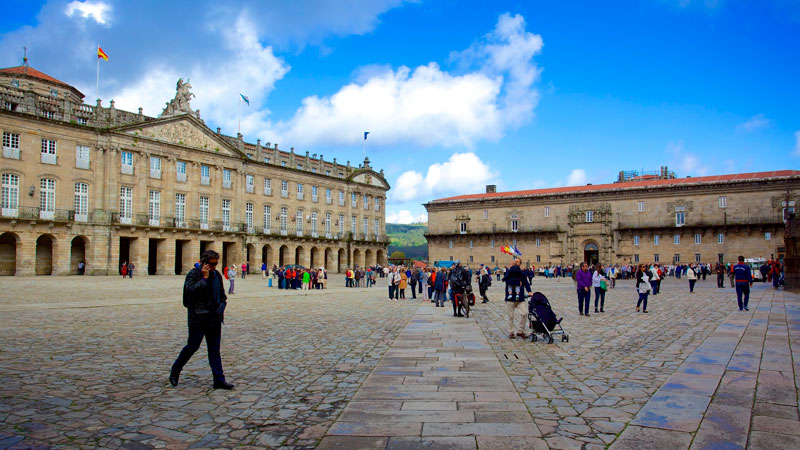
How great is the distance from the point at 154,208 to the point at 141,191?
168cm

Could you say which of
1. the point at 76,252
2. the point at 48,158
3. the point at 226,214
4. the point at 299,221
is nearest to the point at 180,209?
the point at 226,214

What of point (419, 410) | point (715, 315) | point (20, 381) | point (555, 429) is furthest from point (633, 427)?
point (715, 315)

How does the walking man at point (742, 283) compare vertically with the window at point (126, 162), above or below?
below

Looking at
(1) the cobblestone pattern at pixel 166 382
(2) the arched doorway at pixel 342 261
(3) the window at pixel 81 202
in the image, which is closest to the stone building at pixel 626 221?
(2) the arched doorway at pixel 342 261

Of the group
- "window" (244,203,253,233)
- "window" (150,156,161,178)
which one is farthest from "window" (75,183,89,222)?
"window" (244,203,253,233)

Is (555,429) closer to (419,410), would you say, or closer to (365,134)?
(419,410)

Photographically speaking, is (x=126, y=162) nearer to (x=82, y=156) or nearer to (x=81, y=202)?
(x=82, y=156)

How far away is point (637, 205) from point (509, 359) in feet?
171

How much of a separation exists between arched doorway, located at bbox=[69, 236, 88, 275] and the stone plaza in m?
31.3

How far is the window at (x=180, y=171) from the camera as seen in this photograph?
43.9 m

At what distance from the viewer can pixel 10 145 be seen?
3491 centimetres

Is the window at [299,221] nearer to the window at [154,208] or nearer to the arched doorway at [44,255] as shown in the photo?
the window at [154,208]

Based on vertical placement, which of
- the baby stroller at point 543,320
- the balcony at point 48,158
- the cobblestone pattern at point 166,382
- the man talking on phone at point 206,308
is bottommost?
the cobblestone pattern at point 166,382

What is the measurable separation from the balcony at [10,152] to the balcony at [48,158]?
1.48 m
